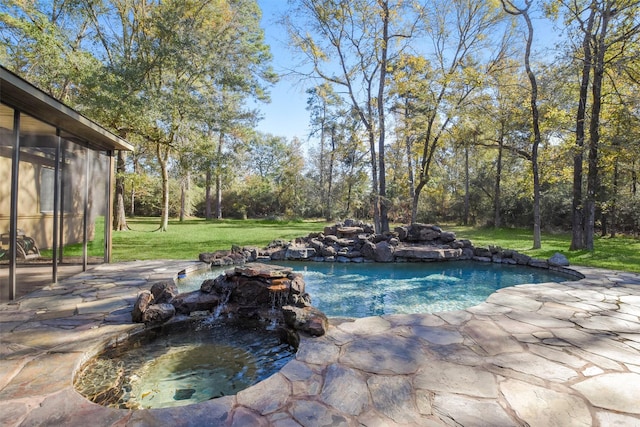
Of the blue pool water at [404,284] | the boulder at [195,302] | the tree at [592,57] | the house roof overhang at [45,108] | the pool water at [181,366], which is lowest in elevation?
the blue pool water at [404,284]

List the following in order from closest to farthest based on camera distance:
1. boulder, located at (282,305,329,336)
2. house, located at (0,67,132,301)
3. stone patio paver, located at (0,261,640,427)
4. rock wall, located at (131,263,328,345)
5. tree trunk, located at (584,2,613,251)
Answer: stone patio paver, located at (0,261,640,427), boulder, located at (282,305,329,336), rock wall, located at (131,263,328,345), house, located at (0,67,132,301), tree trunk, located at (584,2,613,251)

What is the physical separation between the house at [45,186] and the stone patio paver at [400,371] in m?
0.70

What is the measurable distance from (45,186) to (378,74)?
12.2 m

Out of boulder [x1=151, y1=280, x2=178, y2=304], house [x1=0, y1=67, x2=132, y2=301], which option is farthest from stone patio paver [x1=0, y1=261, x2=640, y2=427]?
house [x1=0, y1=67, x2=132, y2=301]

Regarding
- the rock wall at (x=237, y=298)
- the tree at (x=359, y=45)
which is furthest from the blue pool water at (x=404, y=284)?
the tree at (x=359, y=45)

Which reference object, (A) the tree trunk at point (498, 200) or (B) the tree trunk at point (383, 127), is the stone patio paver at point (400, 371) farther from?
(A) the tree trunk at point (498, 200)

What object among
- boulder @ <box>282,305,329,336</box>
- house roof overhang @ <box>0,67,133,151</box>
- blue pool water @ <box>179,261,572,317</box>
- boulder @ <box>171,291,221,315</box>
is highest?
house roof overhang @ <box>0,67,133,151</box>

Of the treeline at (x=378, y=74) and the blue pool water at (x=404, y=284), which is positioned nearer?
the blue pool water at (x=404, y=284)

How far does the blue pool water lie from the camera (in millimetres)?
4621

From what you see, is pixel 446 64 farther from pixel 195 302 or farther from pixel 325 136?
pixel 325 136

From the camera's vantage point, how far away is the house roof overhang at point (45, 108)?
3145 mm

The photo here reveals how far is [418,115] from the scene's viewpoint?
1350 cm

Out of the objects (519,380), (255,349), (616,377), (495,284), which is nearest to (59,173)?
(255,349)

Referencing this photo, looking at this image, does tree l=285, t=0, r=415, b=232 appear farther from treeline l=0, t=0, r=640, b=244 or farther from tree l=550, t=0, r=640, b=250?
tree l=550, t=0, r=640, b=250
